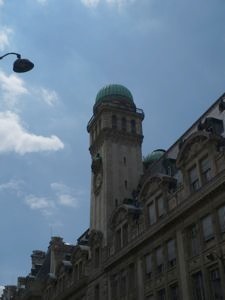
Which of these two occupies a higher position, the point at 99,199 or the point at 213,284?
the point at 99,199

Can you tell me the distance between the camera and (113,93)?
72.0 m

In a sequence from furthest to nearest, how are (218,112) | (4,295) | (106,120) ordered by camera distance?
(4,295) < (106,120) < (218,112)

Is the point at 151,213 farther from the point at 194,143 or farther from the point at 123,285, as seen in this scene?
the point at 194,143

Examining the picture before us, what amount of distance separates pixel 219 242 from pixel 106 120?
110ft

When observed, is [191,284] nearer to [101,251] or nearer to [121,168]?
[101,251]

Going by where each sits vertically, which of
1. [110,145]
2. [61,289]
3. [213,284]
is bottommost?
[213,284]

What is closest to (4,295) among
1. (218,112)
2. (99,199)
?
(99,199)

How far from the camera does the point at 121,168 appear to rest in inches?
2532

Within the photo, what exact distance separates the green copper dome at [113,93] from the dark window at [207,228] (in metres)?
34.4

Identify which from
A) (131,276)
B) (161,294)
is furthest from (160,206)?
(161,294)

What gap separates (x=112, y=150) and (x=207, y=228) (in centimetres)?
2770

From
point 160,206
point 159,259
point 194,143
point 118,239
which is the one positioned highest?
point 194,143

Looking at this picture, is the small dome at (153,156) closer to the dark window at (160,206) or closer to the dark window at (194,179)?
the dark window at (160,206)

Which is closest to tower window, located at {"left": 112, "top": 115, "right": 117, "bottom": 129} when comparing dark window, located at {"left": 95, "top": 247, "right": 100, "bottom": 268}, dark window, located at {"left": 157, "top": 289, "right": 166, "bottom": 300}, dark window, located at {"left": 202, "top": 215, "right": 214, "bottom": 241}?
dark window, located at {"left": 95, "top": 247, "right": 100, "bottom": 268}
